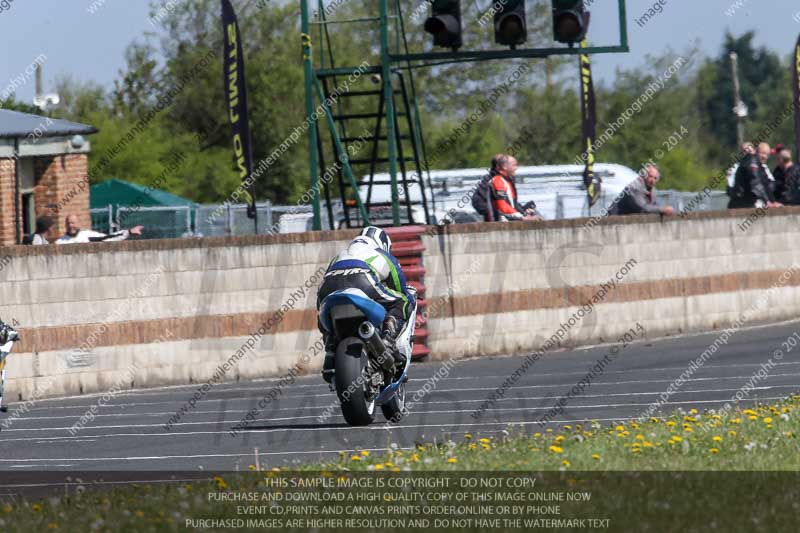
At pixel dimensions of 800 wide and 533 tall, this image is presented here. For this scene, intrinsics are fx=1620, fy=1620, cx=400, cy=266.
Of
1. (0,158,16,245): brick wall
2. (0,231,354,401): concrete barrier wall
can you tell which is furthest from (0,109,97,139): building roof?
(0,231,354,401): concrete barrier wall

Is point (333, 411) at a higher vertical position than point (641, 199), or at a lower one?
lower

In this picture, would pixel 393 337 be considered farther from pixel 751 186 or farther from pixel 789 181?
pixel 789 181

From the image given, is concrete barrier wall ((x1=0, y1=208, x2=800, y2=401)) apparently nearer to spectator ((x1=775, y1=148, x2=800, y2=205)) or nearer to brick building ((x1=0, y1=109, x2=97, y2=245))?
spectator ((x1=775, y1=148, x2=800, y2=205))

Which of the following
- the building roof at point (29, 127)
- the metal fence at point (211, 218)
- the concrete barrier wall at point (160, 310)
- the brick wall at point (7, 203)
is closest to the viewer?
the concrete barrier wall at point (160, 310)

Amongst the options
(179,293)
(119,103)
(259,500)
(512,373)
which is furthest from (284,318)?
(119,103)

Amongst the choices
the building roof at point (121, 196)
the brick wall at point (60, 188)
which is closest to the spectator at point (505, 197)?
the brick wall at point (60, 188)

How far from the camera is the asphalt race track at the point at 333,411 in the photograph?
39.9 ft

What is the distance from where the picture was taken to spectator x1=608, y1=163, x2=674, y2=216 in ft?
73.0

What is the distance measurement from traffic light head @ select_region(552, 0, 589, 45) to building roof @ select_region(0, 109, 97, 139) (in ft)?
37.5

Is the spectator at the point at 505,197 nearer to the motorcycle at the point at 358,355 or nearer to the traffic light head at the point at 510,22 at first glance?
the traffic light head at the point at 510,22

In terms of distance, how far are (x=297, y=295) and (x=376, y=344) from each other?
19.1ft

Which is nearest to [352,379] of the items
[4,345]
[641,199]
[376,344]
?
[376,344]

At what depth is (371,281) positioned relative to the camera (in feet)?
44.0

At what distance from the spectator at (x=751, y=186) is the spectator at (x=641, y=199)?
7.52 feet
